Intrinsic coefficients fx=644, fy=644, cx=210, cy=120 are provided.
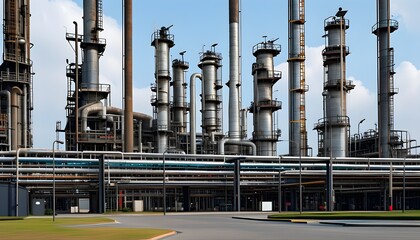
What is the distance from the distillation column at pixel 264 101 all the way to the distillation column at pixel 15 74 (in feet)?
93.8

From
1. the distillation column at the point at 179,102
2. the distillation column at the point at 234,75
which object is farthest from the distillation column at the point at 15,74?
the distillation column at the point at 234,75

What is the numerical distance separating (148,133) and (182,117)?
27.9 feet

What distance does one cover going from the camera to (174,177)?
69125 millimetres

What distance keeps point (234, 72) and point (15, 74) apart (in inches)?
1058

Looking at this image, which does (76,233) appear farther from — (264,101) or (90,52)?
(264,101)

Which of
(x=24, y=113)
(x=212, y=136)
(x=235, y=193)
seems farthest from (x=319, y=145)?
(x=24, y=113)

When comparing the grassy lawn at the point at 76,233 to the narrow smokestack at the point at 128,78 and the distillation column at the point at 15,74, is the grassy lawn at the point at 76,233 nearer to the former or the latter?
the distillation column at the point at 15,74

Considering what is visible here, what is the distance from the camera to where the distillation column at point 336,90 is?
7725cm

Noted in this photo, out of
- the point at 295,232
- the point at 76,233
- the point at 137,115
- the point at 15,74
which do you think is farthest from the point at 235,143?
the point at 76,233

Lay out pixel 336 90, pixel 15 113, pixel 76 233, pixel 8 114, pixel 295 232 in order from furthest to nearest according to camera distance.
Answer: pixel 336 90 < pixel 15 113 < pixel 8 114 < pixel 295 232 < pixel 76 233

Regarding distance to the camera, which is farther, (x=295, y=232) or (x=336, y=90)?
(x=336, y=90)

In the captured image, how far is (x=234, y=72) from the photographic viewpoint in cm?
8119

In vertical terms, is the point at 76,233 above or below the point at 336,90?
below

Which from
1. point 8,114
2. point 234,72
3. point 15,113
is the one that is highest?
point 234,72
